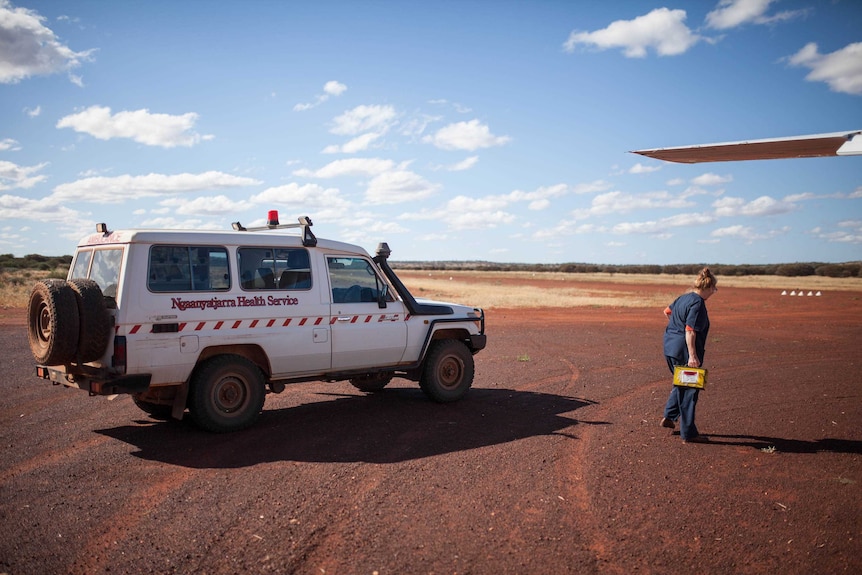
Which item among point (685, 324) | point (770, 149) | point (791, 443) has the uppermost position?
point (770, 149)

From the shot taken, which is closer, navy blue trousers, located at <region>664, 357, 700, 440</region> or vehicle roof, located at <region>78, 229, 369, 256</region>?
vehicle roof, located at <region>78, 229, 369, 256</region>

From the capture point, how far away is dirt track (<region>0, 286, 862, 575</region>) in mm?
4641

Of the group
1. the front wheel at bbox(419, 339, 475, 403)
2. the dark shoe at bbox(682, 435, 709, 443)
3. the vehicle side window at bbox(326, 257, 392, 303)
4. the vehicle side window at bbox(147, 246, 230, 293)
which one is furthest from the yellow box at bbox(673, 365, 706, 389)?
the vehicle side window at bbox(147, 246, 230, 293)

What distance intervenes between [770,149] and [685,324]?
2.63m

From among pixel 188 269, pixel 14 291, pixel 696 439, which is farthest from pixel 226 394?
pixel 14 291

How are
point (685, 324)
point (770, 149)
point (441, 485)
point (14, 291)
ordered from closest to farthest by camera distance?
point (770, 149)
point (441, 485)
point (685, 324)
point (14, 291)

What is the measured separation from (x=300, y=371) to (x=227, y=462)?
5.87 ft

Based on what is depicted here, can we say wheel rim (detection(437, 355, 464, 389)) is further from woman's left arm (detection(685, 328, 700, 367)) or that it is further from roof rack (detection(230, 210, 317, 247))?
woman's left arm (detection(685, 328, 700, 367))

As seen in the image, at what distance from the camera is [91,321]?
265 inches

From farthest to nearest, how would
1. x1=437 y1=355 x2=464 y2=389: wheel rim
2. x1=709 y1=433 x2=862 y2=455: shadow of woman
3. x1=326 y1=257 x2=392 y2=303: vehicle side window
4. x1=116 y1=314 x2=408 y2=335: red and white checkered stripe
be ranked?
x1=437 y1=355 x2=464 y2=389: wheel rim
x1=326 y1=257 x2=392 y2=303: vehicle side window
x1=709 y1=433 x2=862 y2=455: shadow of woman
x1=116 y1=314 x2=408 y2=335: red and white checkered stripe

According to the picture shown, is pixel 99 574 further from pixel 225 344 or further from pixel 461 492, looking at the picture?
pixel 225 344

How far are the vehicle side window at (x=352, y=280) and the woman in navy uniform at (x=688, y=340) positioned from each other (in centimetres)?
382

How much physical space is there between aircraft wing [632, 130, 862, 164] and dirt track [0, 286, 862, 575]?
309 centimetres

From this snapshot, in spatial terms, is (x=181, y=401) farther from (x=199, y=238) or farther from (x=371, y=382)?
(x=371, y=382)
